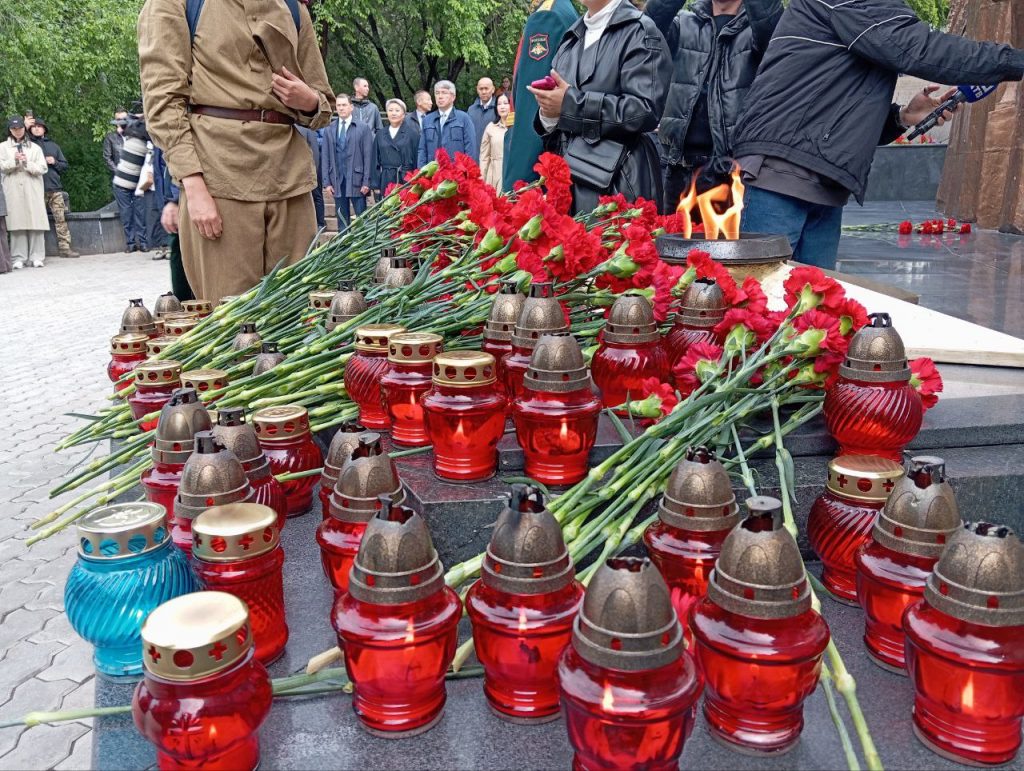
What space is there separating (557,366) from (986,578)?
78 cm

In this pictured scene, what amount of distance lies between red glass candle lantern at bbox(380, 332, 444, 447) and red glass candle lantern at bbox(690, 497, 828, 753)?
0.92 meters

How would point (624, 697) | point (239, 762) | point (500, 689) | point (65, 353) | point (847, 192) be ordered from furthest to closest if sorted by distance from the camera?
point (65, 353) < point (847, 192) < point (500, 689) < point (239, 762) < point (624, 697)

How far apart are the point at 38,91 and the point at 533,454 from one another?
783 inches

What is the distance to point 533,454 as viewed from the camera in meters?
1.67

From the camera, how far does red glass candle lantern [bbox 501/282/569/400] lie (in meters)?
1.76

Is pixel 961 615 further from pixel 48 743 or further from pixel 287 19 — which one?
pixel 287 19

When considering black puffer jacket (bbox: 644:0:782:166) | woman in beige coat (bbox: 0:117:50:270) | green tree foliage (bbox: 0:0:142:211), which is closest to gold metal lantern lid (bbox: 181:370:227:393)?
black puffer jacket (bbox: 644:0:782:166)

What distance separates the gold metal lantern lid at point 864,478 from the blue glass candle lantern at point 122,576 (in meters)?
1.05

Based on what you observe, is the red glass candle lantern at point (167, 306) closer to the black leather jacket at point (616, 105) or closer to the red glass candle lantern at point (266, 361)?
the red glass candle lantern at point (266, 361)

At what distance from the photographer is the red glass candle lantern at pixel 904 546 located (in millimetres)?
1161

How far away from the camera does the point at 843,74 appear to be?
3350 millimetres

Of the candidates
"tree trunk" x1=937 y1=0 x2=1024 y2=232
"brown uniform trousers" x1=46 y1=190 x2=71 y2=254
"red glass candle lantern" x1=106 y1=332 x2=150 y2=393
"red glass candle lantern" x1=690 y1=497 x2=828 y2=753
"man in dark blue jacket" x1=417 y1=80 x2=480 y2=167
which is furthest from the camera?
"brown uniform trousers" x1=46 y1=190 x2=71 y2=254

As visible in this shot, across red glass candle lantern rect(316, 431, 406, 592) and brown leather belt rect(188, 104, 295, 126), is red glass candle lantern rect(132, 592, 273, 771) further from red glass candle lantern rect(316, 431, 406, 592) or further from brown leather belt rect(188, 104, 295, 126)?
brown leather belt rect(188, 104, 295, 126)

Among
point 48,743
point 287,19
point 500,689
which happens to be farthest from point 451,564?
point 287,19
